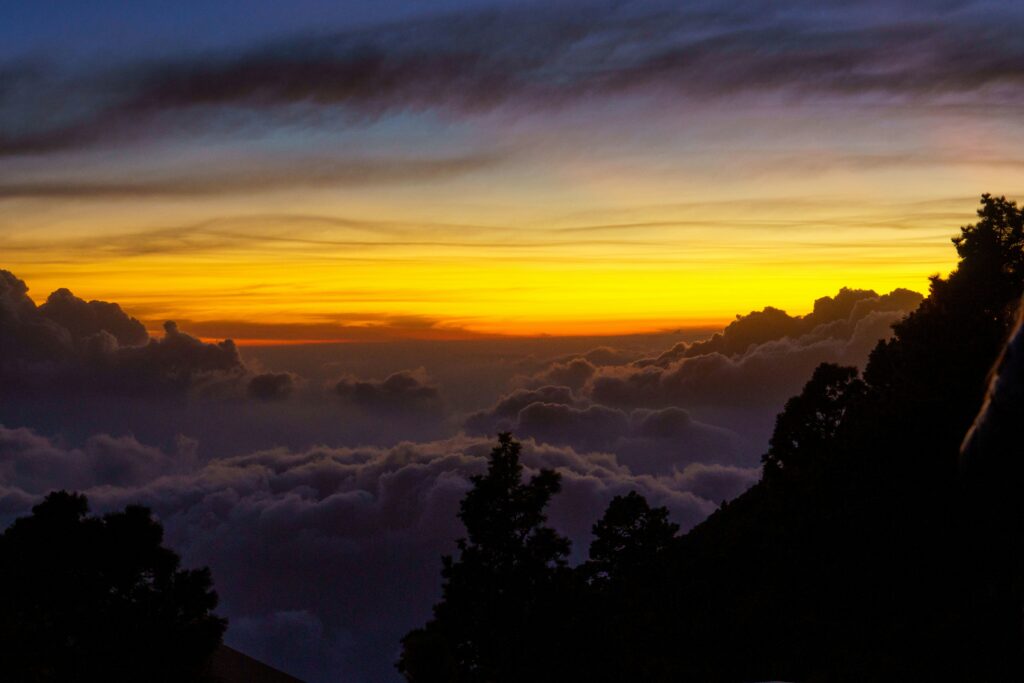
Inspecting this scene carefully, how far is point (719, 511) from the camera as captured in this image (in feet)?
218

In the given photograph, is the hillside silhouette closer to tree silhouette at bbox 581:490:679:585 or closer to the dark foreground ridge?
the dark foreground ridge

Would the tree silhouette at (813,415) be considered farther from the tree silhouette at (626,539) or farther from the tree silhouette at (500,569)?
the tree silhouette at (500,569)

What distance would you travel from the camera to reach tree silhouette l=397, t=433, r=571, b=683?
3528 centimetres

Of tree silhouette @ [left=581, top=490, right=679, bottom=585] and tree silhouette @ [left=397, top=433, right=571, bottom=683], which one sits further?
tree silhouette @ [left=581, top=490, right=679, bottom=585]

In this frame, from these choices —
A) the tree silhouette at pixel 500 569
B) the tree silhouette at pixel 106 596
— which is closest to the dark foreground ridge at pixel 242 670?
the tree silhouette at pixel 500 569

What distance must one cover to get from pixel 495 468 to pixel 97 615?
14575 millimetres

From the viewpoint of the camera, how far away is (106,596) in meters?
30.8

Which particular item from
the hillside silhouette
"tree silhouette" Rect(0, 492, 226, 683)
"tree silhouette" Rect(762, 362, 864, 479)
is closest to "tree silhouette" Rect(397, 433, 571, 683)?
the hillside silhouette

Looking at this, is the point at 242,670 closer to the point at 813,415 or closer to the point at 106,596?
the point at 106,596

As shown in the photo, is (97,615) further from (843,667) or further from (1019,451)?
(1019,451)

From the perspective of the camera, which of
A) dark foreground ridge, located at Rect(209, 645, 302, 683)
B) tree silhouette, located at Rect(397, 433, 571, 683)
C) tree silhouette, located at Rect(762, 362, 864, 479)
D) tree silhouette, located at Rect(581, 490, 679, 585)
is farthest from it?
tree silhouette, located at Rect(762, 362, 864, 479)

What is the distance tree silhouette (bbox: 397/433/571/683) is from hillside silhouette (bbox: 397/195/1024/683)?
6cm

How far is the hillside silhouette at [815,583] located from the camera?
25562 millimetres

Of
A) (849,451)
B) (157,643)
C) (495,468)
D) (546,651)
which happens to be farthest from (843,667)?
(157,643)
